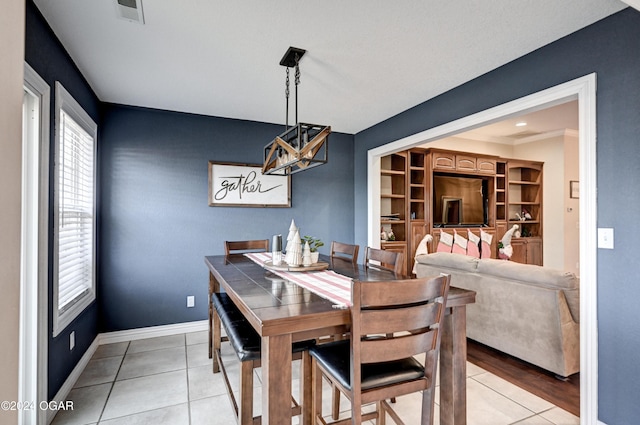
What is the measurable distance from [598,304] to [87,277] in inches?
155

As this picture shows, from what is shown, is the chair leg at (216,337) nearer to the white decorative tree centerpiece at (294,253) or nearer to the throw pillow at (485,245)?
the white decorative tree centerpiece at (294,253)

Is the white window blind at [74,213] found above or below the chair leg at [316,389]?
above

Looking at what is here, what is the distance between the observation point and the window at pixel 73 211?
7.48 ft

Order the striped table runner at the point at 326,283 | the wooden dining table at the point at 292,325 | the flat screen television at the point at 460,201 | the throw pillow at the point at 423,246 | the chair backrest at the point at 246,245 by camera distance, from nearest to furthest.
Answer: the wooden dining table at the point at 292,325 → the striped table runner at the point at 326,283 → the chair backrest at the point at 246,245 → the throw pillow at the point at 423,246 → the flat screen television at the point at 460,201

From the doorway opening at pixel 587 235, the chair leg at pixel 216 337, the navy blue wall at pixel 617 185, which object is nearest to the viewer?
the navy blue wall at pixel 617 185

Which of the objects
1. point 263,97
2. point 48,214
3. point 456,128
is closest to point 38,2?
point 48,214

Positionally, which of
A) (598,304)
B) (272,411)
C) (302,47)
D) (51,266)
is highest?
(302,47)

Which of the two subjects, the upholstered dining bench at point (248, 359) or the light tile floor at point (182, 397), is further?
the light tile floor at point (182, 397)

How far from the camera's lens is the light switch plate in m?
1.91

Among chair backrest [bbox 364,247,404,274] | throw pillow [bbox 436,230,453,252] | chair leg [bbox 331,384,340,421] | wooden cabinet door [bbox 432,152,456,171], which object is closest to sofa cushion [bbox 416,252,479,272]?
chair backrest [bbox 364,247,404,274]

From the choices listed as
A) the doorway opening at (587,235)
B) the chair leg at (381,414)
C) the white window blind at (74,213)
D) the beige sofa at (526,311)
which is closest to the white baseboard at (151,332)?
the white window blind at (74,213)

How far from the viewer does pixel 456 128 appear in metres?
2.95

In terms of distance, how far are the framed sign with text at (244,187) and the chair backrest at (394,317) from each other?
2880mm

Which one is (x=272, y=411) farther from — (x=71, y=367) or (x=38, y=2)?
(x=38, y=2)
